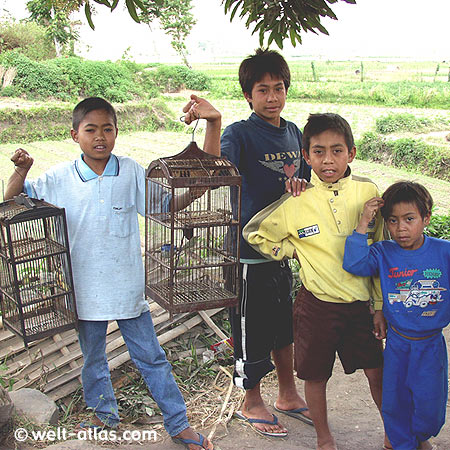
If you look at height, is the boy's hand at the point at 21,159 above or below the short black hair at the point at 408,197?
above

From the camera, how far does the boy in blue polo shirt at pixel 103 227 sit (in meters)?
2.54

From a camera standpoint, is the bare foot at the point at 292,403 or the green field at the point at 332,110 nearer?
the bare foot at the point at 292,403

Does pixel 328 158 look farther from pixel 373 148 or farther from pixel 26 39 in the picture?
pixel 26 39

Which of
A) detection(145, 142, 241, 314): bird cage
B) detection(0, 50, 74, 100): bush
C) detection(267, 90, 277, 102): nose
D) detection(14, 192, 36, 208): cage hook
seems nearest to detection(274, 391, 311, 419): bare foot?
detection(145, 142, 241, 314): bird cage

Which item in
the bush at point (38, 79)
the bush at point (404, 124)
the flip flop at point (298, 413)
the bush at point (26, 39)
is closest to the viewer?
Answer: the flip flop at point (298, 413)

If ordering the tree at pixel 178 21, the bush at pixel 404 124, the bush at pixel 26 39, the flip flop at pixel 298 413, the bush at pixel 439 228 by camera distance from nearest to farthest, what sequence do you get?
the flip flop at pixel 298 413
the bush at pixel 439 228
the bush at pixel 404 124
the bush at pixel 26 39
the tree at pixel 178 21

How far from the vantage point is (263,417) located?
301 centimetres

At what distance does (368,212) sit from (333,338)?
609 mm

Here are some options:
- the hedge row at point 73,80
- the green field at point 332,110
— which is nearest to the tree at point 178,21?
the green field at point 332,110

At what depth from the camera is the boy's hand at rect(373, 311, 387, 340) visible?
252 cm

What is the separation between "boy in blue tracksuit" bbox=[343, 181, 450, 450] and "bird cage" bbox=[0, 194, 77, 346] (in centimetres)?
128

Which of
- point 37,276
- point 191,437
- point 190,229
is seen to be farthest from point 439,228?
point 37,276

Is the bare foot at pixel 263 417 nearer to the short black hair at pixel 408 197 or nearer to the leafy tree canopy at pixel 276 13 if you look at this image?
the short black hair at pixel 408 197

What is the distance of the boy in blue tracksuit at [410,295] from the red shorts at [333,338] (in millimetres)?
81
